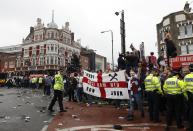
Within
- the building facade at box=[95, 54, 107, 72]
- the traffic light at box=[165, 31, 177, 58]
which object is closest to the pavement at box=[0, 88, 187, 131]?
the traffic light at box=[165, 31, 177, 58]

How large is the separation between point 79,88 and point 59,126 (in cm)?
838

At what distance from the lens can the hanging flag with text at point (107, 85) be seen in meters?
14.5

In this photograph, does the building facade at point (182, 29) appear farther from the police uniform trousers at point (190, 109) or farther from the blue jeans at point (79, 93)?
the police uniform trousers at point (190, 109)

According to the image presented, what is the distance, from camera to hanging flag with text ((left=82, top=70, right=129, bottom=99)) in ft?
47.5

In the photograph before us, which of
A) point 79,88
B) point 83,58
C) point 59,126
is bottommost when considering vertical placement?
point 59,126

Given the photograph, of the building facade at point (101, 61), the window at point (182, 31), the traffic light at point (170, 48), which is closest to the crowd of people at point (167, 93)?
the traffic light at point (170, 48)

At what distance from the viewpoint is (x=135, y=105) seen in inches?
543

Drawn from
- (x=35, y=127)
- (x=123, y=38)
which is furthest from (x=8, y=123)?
(x=123, y=38)

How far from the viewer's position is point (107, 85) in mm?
15492

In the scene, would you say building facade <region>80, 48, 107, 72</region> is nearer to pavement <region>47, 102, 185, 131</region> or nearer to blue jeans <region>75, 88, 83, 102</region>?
blue jeans <region>75, 88, 83, 102</region>

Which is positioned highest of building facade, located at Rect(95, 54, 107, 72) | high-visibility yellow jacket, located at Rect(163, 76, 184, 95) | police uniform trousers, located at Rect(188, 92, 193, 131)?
building facade, located at Rect(95, 54, 107, 72)

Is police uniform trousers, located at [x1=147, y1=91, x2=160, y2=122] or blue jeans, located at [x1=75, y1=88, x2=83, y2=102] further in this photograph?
blue jeans, located at [x1=75, y1=88, x2=83, y2=102]

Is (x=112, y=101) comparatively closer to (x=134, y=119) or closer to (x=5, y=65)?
(x=134, y=119)

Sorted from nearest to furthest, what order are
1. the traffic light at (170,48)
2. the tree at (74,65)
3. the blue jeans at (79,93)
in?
the traffic light at (170,48) → the blue jeans at (79,93) → the tree at (74,65)
